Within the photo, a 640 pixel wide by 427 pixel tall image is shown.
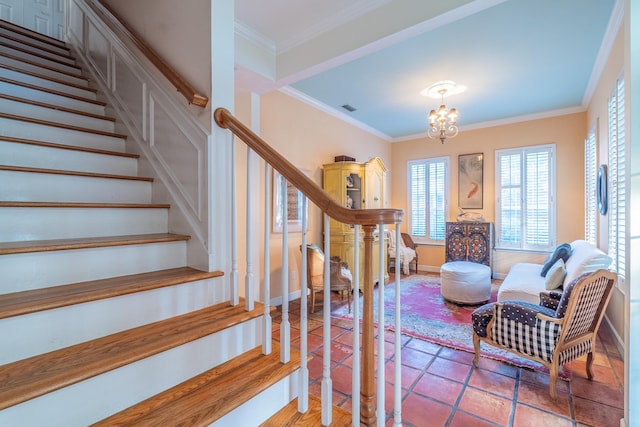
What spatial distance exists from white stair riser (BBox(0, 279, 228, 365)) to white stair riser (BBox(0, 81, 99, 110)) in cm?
184

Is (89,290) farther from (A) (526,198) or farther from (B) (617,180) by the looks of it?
(A) (526,198)

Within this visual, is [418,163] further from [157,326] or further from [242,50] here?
[157,326]

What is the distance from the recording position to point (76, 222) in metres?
1.54

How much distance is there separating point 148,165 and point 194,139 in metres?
0.59

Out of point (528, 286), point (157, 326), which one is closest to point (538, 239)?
point (528, 286)

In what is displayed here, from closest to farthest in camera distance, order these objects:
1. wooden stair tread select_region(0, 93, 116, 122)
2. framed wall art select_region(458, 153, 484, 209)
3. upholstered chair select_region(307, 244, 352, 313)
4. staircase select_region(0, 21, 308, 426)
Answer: staircase select_region(0, 21, 308, 426), wooden stair tread select_region(0, 93, 116, 122), upholstered chair select_region(307, 244, 352, 313), framed wall art select_region(458, 153, 484, 209)

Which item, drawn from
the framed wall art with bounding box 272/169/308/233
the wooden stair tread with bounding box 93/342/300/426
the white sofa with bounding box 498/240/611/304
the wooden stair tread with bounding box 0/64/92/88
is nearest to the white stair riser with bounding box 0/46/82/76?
the wooden stair tread with bounding box 0/64/92/88

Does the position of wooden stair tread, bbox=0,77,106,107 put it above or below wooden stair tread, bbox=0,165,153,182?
above

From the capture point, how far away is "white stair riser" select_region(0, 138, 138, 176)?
1628 millimetres

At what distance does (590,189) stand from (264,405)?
5.22 m

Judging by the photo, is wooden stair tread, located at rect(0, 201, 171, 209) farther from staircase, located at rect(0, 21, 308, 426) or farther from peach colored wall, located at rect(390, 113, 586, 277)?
peach colored wall, located at rect(390, 113, 586, 277)

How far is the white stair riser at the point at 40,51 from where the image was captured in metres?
2.50

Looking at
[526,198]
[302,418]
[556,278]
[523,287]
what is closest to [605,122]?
[556,278]

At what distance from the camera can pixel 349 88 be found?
409cm
